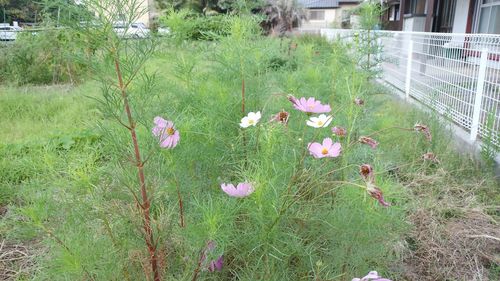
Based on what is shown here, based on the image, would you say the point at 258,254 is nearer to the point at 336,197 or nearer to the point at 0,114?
the point at 336,197

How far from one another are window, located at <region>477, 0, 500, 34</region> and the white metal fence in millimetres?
3650

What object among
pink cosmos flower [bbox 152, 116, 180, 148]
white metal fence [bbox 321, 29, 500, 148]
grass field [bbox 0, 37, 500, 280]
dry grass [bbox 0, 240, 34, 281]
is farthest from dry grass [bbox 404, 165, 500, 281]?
dry grass [bbox 0, 240, 34, 281]

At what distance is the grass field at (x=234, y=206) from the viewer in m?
1.20

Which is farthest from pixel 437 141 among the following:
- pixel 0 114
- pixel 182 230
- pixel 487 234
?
pixel 0 114

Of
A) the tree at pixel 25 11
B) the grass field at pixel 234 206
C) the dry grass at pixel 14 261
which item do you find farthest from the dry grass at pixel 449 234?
the tree at pixel 25 11

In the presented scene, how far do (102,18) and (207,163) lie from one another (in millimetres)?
670

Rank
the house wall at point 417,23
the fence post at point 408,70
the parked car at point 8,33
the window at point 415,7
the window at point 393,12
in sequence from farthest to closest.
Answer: the window at point 393,12 → the window at point 415,7 → the house wall at point 417,23 → the parked car at point 8,33 → the fence post at point 408,70

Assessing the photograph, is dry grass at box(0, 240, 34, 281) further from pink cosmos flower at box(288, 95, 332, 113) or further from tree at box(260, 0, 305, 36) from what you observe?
tree at box(260, 0, 305, 36)

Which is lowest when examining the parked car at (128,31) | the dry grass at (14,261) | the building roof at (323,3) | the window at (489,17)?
the dry grass at (14,261)

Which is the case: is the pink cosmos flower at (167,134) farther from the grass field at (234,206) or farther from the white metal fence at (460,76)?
the white metal fence at (460,76)

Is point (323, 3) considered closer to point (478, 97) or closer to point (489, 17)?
point (489, 17)

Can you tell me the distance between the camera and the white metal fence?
10.6 feet

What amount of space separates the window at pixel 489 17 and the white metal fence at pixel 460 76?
3.65 meters

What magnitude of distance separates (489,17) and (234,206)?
29.6 feet
